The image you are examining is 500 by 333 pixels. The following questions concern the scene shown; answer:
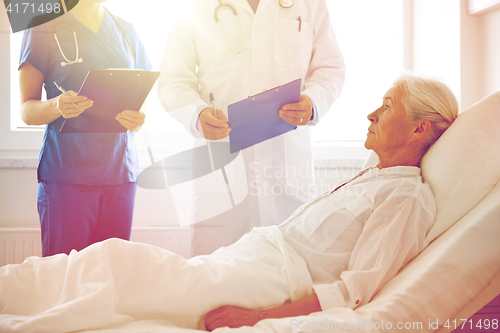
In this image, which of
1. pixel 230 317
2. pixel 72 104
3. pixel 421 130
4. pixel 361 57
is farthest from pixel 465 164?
pixel 361 57

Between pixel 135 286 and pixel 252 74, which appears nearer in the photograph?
pixel 135 286

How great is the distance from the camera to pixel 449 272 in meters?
0.92

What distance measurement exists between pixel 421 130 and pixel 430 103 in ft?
0.29

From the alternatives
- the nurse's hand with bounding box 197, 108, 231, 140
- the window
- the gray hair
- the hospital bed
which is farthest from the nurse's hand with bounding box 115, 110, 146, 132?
the window

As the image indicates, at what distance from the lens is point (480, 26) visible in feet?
7.08

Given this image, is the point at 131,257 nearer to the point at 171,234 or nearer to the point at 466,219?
the point at 466,219

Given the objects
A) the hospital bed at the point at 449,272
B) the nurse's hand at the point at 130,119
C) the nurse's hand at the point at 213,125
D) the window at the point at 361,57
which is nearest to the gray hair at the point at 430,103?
the hospital bed at the point at 449,272

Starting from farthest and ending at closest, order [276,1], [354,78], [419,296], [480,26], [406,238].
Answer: [354,78]
[480,26]
[276,1]
[406,238]
[419,296]

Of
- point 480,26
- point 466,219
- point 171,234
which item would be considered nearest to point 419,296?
point 466,219

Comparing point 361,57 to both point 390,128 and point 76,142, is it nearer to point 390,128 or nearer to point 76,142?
point 390,128

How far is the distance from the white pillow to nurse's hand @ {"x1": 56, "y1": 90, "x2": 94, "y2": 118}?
116 cm

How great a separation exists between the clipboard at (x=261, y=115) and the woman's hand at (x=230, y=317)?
1.97 feet

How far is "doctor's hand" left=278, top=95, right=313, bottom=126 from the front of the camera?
4.57 ft

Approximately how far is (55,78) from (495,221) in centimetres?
152
